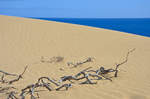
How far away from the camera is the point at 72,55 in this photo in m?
8.10

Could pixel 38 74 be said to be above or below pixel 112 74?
below

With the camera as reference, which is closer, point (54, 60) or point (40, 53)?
point (54, 60)

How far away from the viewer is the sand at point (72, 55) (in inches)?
136

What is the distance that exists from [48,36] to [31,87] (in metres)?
7.72

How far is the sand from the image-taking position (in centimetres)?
345

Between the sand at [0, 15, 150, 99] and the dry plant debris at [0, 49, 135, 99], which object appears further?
the sand at [0, 15, 150, 99]

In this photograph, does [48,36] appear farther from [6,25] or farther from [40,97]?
[40,97]

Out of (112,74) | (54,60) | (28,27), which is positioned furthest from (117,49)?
(28,27)

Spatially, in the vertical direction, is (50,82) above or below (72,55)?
above

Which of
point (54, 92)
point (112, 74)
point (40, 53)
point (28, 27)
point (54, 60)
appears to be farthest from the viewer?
point (28, 27)

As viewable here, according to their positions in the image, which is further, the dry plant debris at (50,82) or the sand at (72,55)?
the sand at (72,55)

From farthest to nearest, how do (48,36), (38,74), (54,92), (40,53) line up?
(48,36)
(40,53)
(38,74)
(54,92)

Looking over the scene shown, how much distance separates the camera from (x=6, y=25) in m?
12.9

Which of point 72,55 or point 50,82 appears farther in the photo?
point 72,55
